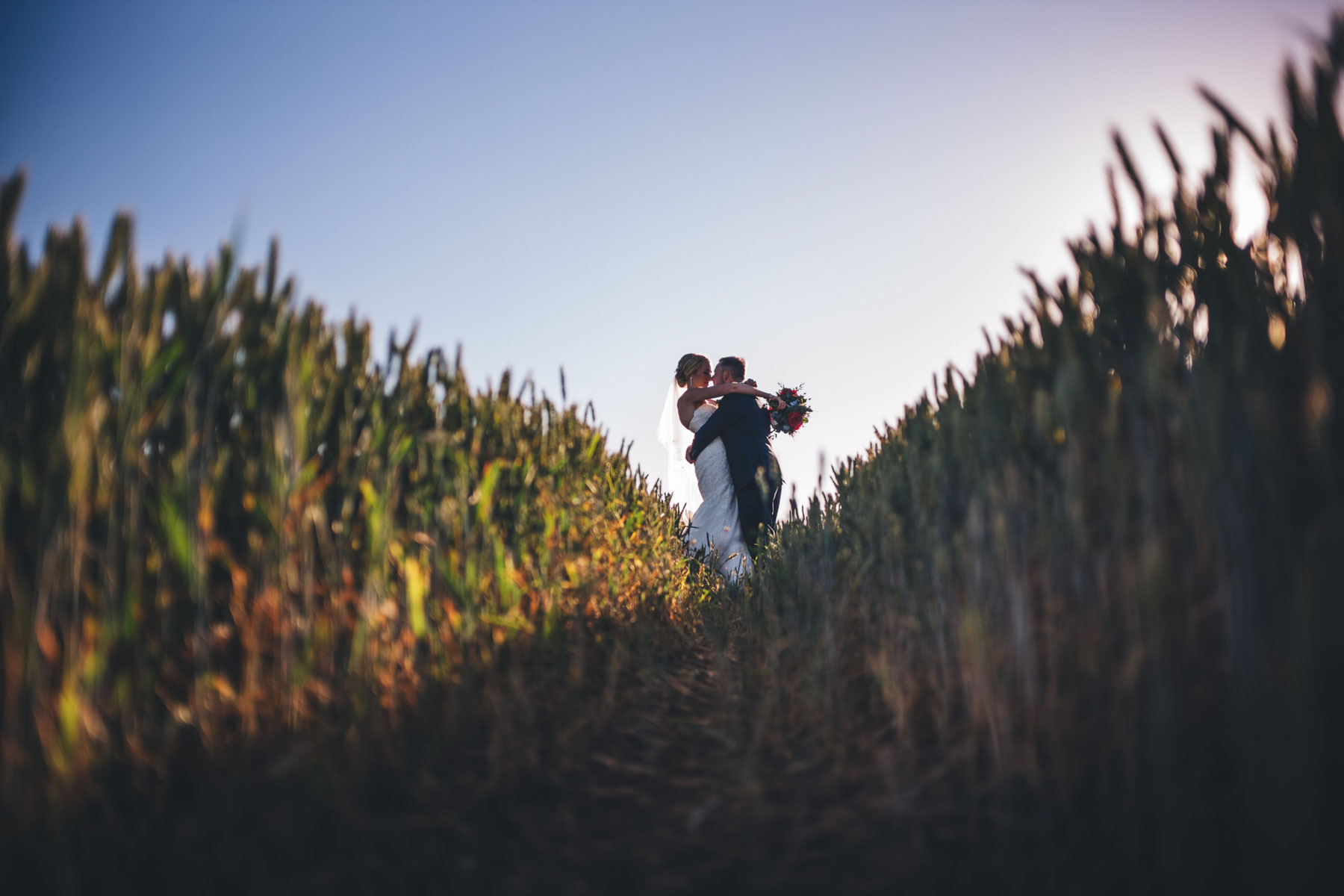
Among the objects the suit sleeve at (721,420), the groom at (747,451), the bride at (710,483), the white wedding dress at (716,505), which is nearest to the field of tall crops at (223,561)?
the bride at (710,483)

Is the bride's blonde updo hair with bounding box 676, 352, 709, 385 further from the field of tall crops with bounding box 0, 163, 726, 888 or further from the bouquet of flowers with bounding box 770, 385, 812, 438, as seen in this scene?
the field of tall crops with bounding box 0, 163, 726, 888

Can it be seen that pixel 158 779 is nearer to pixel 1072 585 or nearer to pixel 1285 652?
pixel 1072 585

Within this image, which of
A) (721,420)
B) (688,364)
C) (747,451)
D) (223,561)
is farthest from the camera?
(688,364)

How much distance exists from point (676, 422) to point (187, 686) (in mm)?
8297

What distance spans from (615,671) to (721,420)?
209 inches

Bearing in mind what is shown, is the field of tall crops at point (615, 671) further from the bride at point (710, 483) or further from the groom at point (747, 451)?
the groom at point (747, 451)

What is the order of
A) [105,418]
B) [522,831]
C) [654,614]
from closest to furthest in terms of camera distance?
[105,418] → [522,831] → [654,614]

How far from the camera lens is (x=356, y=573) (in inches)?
61.1

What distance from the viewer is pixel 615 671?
5.92 feet

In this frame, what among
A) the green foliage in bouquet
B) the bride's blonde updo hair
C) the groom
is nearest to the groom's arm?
the groom

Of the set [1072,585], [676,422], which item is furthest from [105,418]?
[676,422]

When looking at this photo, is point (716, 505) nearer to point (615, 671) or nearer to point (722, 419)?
point (722, 419)

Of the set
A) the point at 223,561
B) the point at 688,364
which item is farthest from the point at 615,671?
the point at 688,364

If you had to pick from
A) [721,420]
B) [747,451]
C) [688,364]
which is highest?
[688,364]
